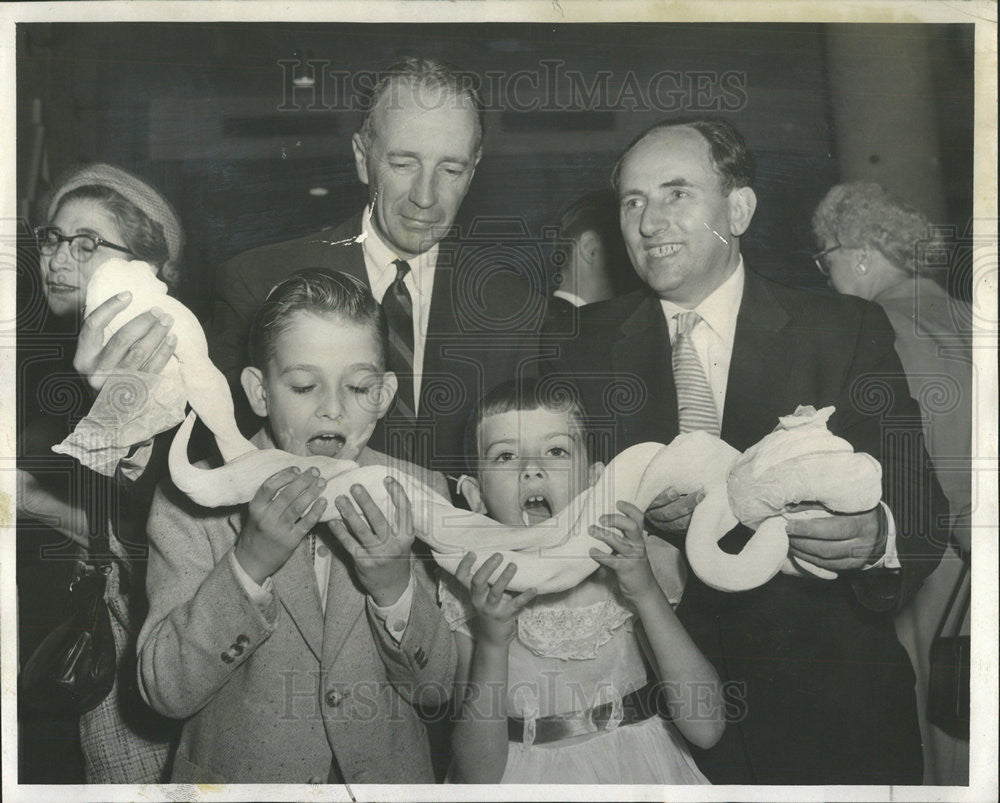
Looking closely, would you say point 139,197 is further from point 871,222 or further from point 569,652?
point 871,222

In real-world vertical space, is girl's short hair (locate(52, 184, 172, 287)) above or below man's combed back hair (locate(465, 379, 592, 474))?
above

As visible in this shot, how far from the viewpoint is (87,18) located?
8.62ft

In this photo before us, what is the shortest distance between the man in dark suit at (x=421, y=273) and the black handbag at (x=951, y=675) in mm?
1325

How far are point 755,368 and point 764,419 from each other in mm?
137

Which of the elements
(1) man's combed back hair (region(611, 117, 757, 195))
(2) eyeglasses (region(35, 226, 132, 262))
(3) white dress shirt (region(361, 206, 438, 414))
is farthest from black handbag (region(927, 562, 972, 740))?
(2) eyeglasses (region(35, 226, 132, 262))

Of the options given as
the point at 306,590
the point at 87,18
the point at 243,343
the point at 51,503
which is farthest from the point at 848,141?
the point at 51,503

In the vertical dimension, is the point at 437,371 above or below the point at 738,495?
above

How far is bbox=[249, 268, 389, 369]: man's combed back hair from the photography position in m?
2.49

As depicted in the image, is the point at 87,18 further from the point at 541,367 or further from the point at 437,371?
the point at 541,367

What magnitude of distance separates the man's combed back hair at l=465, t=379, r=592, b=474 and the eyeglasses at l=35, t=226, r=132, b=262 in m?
1.01

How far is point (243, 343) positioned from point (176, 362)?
0.61ft

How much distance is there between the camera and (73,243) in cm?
256

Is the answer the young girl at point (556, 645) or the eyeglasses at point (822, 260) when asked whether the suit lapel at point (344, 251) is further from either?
the eyeglasses at point (822, 260)

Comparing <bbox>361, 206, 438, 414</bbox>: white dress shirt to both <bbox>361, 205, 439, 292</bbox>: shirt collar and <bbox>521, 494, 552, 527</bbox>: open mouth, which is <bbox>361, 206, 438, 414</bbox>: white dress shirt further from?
<bbox>521, 494, 552, 527</bbox>: open mouth
